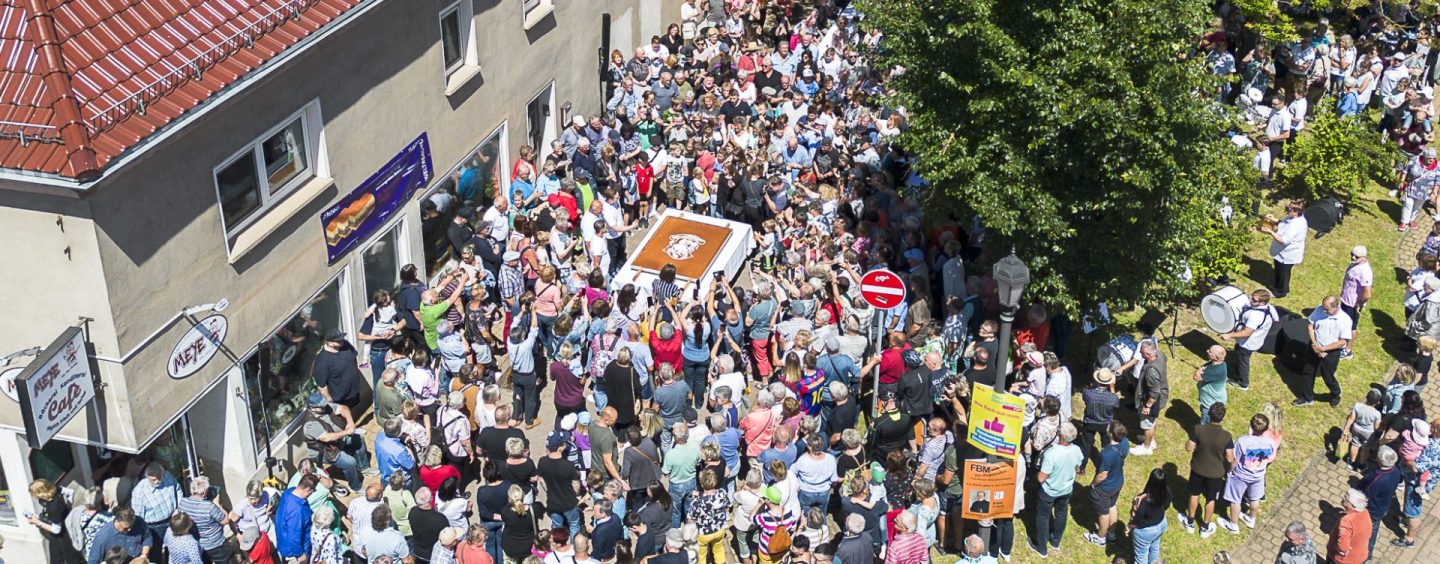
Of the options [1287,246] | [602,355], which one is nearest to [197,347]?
[602,355]

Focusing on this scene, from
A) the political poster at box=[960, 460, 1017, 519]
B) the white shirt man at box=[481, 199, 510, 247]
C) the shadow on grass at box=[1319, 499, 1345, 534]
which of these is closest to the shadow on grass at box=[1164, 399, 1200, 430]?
the shadow on grass at box=[1319, 499, 1345, 534]

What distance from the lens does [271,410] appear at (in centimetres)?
1566

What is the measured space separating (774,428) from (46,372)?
6.88 metres

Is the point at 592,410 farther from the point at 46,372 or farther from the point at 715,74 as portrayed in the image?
the point at 715,74

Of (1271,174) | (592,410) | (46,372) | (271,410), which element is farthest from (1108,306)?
(46,372)

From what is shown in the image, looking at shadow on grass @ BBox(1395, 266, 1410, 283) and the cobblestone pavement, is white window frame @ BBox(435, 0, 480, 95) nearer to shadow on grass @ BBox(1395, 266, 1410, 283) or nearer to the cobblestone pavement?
the cobblestone pavement

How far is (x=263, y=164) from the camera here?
1480 cm

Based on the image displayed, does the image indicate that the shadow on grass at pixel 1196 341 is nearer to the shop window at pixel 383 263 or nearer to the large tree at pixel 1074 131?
the large tree at pixel 1074 131

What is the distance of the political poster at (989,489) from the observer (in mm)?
13734

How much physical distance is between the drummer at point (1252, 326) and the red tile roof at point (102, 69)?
467 inches

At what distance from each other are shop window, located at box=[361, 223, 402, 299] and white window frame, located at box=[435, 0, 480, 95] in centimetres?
224

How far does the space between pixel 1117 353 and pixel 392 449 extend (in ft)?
27.4

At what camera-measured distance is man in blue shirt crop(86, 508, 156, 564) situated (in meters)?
12.6

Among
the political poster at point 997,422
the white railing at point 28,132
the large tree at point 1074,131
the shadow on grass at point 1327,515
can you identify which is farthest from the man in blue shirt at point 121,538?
the shadow on grass at point 1327,515
